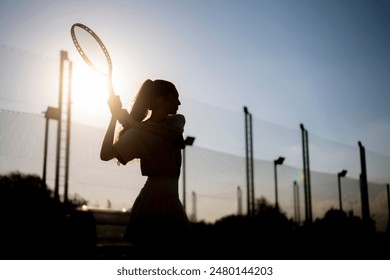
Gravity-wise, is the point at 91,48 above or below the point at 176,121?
above

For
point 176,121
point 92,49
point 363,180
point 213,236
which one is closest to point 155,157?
point 176,121

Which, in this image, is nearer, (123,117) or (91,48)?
(123,117)

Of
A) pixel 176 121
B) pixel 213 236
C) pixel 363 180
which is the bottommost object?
pixel 213 236

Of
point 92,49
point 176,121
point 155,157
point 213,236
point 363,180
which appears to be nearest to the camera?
point 155,157

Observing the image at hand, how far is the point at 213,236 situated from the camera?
11.6 meters

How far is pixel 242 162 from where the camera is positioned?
41.5 feet

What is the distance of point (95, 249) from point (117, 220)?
2.95 meters

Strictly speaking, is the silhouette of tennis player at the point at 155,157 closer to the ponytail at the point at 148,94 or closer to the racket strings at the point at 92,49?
the ponytail at the point at 148,94

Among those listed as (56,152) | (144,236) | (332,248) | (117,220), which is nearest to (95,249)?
(56,152)

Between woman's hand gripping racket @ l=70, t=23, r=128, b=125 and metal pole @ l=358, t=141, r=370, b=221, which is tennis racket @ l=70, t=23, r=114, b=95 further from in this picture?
metal pole @ l=358, t=141, r=370, b=221

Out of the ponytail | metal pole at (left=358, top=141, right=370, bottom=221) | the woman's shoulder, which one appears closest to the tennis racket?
the ponytail

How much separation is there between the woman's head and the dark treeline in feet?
7.94

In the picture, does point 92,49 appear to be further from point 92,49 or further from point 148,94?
point 148,94
